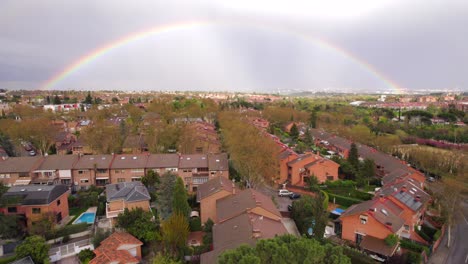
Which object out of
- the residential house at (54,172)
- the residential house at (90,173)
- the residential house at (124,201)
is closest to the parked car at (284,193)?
the residential house at (124,201)

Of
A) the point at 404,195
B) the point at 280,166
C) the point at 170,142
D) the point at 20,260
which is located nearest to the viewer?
the point at 20,260

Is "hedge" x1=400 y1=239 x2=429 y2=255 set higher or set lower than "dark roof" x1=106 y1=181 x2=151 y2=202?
lower

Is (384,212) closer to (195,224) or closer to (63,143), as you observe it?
(195,224)

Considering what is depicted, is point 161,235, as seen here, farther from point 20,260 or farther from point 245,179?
point 245,179

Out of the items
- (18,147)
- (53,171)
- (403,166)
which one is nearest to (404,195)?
(403,166)

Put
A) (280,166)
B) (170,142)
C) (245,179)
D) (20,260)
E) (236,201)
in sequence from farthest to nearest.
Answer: (170,142)
(280,166)
(245,179)
(236,201)
(20,260)

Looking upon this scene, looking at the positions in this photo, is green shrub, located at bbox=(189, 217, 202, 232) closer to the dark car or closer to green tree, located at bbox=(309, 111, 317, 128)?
the dark car

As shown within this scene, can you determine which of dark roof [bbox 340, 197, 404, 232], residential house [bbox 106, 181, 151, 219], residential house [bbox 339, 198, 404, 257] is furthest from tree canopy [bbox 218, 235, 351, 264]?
residential house [bbox 106, 181, 151, 219]

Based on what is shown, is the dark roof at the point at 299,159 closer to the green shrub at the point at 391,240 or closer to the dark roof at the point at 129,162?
the green shrub at the point at 391,240
